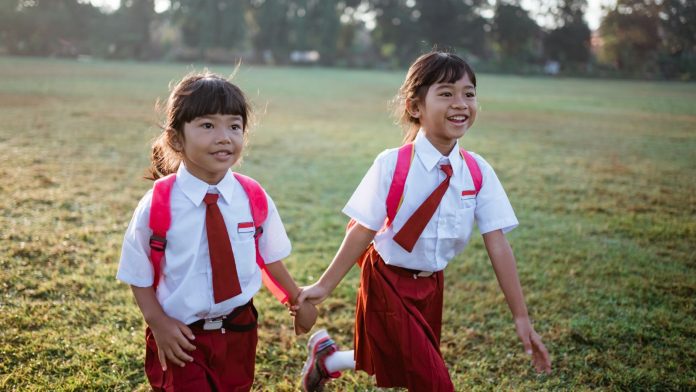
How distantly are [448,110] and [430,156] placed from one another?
0.58ft

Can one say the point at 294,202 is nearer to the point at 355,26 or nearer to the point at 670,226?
the point at 670,226

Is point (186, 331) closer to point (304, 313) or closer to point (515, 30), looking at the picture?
point (304, 313)

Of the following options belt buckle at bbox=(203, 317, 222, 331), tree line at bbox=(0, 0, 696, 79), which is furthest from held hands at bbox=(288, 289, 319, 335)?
tree line at bbox=(0, 0, 696, 79)

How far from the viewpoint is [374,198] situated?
198cm

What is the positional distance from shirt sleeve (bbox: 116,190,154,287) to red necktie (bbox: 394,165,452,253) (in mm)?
829

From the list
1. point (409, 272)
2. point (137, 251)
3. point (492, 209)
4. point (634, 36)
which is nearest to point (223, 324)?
point (137, 251)

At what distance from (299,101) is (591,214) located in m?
13.1

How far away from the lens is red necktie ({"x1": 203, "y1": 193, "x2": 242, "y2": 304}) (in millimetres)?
1709

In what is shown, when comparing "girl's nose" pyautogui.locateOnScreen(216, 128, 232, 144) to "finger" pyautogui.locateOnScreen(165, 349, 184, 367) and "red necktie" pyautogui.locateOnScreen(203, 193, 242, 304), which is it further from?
"finger" pyautogui.locateOnScreen(165, 349, 184, 367)

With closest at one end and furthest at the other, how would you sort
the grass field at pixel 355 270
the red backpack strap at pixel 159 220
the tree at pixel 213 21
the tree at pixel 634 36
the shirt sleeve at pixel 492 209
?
the red backpack strap at pixel 159 220
the shirt sleeve at pixel 492 209
the grass field at pixel 355 270
the tree at pixel 634 36
the tree at pixel 213 21

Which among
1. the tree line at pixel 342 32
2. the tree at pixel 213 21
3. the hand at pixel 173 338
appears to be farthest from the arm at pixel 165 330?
the tree at pixel 213 21

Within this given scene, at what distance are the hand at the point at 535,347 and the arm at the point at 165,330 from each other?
44.2 inches

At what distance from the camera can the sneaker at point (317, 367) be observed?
95.0 inches

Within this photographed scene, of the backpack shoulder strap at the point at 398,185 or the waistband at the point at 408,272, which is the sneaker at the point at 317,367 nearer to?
the waistband at the point at 408,272
